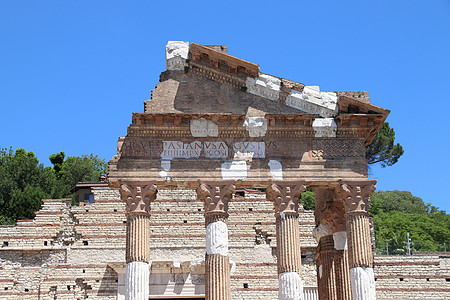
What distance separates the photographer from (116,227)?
106 feet

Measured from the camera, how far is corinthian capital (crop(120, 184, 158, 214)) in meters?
20.3

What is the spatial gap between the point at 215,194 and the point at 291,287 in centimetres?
350

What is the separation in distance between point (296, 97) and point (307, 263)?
12.2 meters

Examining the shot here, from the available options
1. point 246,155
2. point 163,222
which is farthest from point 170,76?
point 163,222

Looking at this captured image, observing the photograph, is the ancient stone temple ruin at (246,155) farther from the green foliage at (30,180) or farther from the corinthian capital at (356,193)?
the green foliage at (30,180)

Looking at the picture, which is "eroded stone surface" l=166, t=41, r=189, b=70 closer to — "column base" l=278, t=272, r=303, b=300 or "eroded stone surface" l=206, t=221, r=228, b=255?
"eroded stone surface" l=206, t=221, r=228, b=255

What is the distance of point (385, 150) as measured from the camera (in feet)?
184

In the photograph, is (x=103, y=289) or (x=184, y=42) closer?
(x=184, y=42)

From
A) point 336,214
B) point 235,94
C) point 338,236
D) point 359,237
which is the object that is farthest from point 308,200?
point 359,237

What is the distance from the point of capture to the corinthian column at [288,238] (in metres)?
19.7

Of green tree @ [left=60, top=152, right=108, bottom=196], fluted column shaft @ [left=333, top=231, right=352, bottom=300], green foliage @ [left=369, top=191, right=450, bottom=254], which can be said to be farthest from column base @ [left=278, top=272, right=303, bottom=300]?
green tree @ [left=60, top=152, right=108, bottom=196]

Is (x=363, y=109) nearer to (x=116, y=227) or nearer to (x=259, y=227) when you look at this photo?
(x=259, y=227)

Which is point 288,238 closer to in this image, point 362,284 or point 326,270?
point 362,284

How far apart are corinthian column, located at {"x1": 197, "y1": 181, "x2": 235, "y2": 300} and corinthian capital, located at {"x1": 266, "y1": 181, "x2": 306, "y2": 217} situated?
1.32 metres
